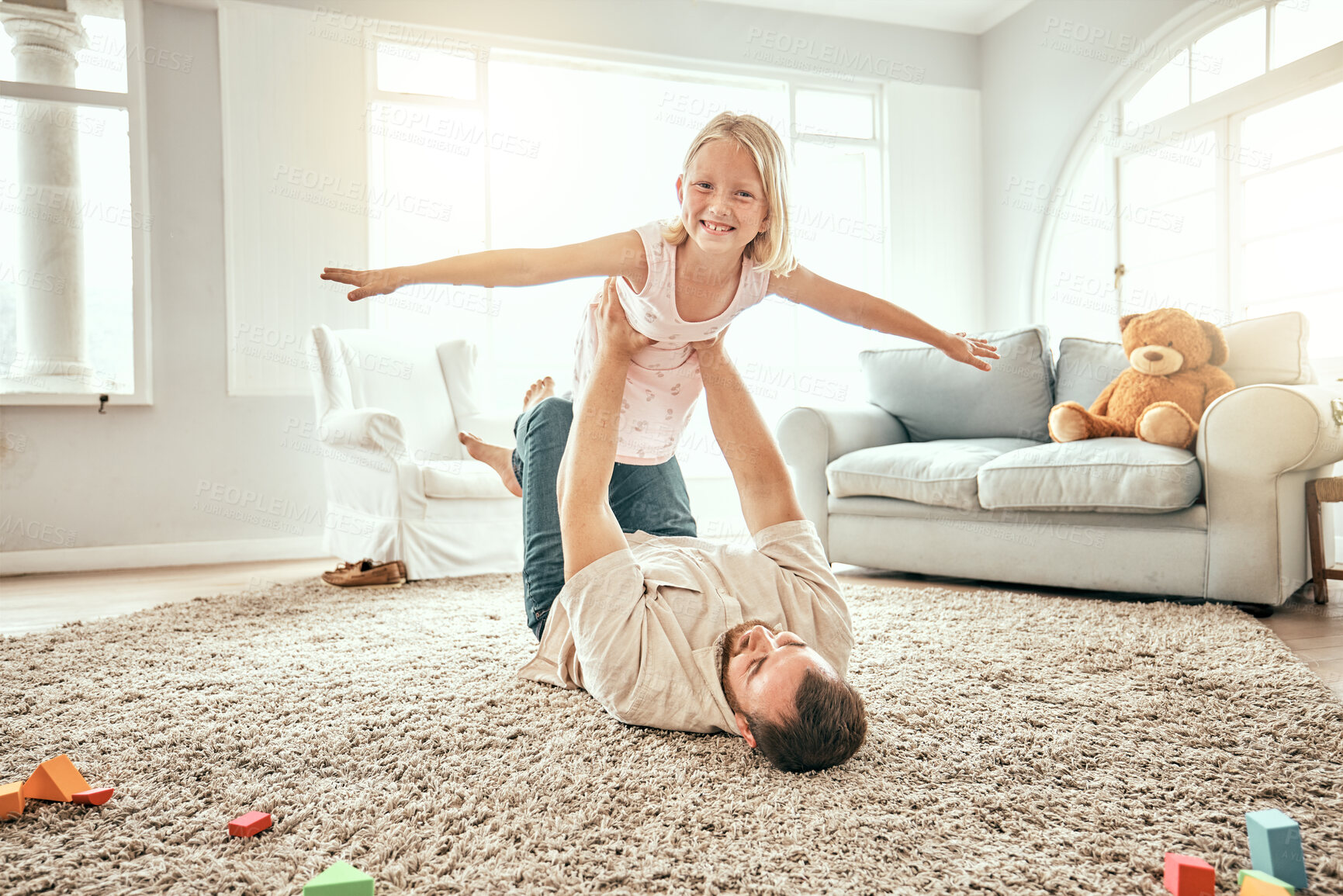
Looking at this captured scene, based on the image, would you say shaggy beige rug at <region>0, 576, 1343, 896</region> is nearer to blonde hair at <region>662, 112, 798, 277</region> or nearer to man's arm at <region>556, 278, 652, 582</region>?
man's arm at <region>556, 278, 652, 582</region>

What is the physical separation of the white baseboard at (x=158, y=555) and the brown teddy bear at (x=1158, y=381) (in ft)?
10.3

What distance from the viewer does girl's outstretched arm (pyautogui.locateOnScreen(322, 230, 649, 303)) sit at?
1.37m

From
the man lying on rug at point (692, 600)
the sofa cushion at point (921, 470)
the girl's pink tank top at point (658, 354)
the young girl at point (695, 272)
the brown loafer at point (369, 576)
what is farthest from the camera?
the brown loafer at point (369, 576)

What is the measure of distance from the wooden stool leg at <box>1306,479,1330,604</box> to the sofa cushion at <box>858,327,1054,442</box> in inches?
37.0

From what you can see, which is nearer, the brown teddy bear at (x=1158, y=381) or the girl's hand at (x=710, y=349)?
the girl's hand at (x=710, y=349)

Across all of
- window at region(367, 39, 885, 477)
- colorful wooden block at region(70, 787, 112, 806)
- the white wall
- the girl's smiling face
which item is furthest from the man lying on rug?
the white wall

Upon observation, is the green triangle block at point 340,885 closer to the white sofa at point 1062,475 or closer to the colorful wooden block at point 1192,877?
the colorful wooden block at point 1192,877

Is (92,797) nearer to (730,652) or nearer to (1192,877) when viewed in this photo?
(730,652)

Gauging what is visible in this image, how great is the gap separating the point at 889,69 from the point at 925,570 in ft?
11.1

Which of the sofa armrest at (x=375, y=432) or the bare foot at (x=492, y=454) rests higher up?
the sofa armrest at (x=375, y=432)

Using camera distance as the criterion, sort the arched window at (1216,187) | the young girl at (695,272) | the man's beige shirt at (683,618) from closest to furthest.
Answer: the man's beige shirt at (683,618) → the young girl at (695,272) → the arched window at (1216,187)

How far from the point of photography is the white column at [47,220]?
3547mm

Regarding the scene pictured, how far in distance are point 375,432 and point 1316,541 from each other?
297 cm

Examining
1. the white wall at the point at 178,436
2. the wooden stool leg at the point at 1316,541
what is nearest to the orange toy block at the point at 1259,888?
the wooden stool leg at the point at 1316,541
